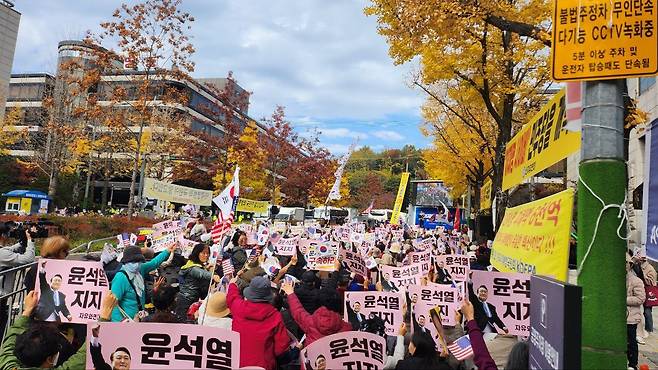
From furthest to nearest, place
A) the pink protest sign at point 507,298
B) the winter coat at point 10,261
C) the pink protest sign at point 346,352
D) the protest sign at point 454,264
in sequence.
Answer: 1. the protest sign at point 454,264
2. the winter coat at point 10,261
3. the pink protest sign at point 507,298
4. the pink protest sign at point 346,352

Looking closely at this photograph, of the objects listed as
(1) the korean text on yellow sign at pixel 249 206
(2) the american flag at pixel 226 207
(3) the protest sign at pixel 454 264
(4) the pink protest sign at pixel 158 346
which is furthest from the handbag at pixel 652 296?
(1) the korean text on yellow sign at pixel 249 206

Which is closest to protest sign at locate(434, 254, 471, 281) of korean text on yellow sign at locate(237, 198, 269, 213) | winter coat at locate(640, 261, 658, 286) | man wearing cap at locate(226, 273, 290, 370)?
winter coat at locate(640, 261, 658, 286)

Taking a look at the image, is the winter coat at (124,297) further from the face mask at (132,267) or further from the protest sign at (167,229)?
the protest sign at (167,229)

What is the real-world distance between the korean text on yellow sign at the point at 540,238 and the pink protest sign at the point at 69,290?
171 inches

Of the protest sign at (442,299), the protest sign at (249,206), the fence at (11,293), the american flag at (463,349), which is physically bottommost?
the fence at (11,293)

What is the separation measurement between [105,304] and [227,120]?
27693mm

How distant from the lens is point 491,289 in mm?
4789

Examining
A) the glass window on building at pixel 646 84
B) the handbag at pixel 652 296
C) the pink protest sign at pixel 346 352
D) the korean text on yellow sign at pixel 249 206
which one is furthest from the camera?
the korean text on yellow sign at pixel 249 206

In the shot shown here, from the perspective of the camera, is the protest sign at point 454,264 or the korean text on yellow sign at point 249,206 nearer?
the protest sign at point 454,264

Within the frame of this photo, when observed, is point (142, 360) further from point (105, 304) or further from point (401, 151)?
point (401, 151)

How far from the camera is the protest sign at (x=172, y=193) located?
1942 cm

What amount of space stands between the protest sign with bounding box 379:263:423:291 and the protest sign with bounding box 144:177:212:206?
14.0 meters

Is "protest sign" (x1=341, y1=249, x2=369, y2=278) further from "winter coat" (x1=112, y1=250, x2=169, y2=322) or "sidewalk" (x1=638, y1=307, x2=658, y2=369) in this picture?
"sidewalk" (x1=638, y1=307, x2=658, y2=369)

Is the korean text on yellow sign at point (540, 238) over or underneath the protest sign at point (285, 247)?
over
